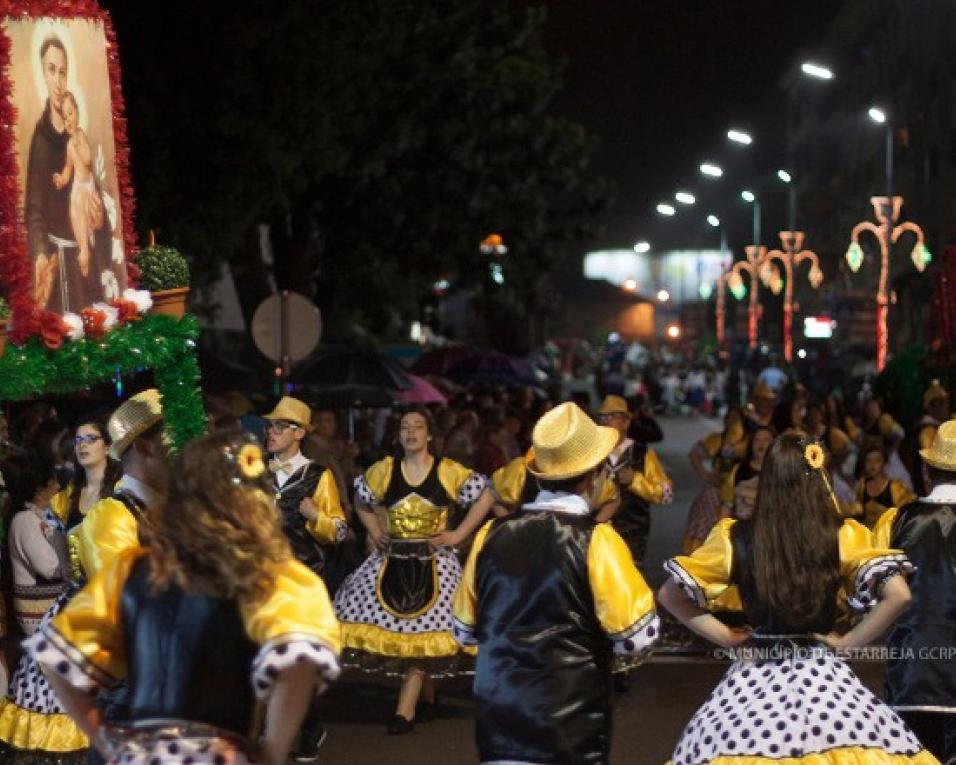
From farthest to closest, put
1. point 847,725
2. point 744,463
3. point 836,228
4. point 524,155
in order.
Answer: point 836,228
point 524,155
point 744,463
point 847,725

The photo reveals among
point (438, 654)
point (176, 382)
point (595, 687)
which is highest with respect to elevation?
point (176, 382)

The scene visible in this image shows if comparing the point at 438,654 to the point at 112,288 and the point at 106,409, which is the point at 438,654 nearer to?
the point at 106,409

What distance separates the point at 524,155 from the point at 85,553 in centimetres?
2576

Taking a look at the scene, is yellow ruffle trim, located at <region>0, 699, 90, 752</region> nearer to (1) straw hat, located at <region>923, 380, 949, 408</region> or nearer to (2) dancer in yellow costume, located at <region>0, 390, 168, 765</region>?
(2) dancer in yellow costume, located at <region>0, 390, 168, 765</region>

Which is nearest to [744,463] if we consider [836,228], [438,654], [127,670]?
[438,654]

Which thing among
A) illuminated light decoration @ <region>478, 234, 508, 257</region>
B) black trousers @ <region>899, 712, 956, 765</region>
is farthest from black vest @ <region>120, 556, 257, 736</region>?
illuminated light decoration @ <region>478, 234, 508, 257</region>

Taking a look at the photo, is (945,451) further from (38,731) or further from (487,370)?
(487,370)

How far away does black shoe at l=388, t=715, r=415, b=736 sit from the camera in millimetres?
10773

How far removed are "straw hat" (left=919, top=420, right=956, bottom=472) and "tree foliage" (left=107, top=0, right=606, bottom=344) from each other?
1391cm

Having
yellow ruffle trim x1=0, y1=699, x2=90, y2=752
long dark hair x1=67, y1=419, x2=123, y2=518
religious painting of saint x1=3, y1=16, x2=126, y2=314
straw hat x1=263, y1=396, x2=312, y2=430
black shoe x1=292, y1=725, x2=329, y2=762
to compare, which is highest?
religious painting of saint x1=3, y1=16, x2=126, y2=314

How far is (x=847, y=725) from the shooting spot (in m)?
6.18

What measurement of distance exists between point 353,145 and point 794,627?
20.5 meters

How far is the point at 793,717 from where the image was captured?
6.19 m

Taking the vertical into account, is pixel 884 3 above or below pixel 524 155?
above
